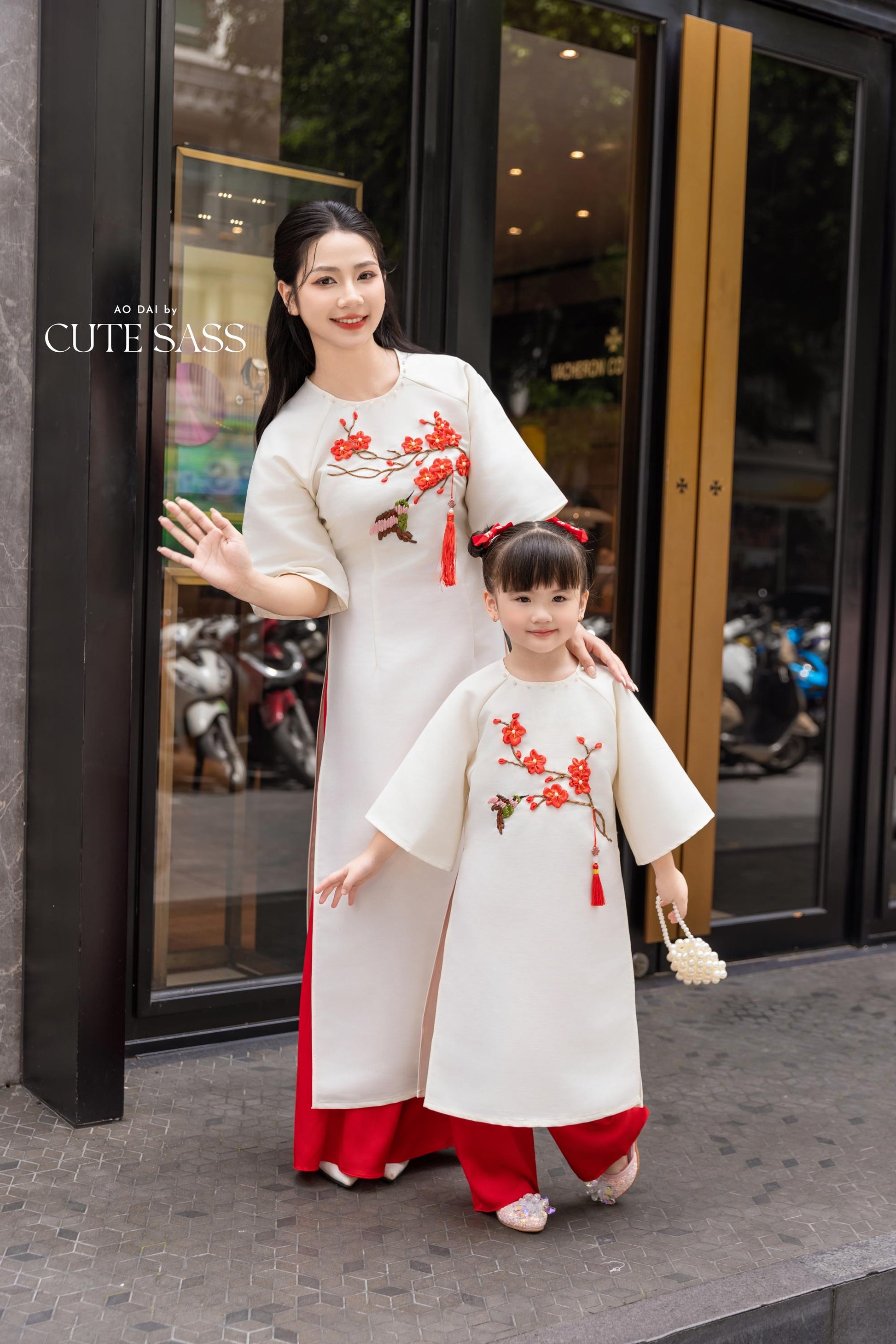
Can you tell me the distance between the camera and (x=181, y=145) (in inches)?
154

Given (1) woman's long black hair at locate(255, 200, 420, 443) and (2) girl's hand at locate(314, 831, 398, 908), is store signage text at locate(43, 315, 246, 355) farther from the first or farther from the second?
(2) girl's hand at locate(314, 831, 398, 908)

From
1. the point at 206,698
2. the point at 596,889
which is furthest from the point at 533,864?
the point at 206,698

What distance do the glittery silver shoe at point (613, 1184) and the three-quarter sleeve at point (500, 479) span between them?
56.1 inches

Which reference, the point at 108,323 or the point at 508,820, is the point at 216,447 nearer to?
the point at 108,323

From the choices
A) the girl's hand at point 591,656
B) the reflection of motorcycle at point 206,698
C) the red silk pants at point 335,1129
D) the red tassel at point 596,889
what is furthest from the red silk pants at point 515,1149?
the reflection of motorcycle at point 206,698

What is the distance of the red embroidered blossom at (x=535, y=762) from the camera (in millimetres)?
2795

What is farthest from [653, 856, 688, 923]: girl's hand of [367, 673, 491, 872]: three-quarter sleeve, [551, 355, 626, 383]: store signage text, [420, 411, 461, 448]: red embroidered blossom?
[551, 355, 626, 383]: store signage text

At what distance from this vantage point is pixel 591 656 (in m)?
2.96

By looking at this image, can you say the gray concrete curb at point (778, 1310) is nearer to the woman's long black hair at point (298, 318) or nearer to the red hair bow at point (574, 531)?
the red hair bow at point (574, 531)

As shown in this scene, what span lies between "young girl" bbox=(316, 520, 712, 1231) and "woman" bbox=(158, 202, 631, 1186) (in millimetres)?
168

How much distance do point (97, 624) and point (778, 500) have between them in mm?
2952

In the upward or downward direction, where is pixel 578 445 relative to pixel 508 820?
upward

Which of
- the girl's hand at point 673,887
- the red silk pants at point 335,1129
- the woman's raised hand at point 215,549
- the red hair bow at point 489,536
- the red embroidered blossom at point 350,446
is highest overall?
the red embroidered blossom at point 350,446

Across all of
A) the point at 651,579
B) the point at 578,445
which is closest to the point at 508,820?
the point at 651,579
